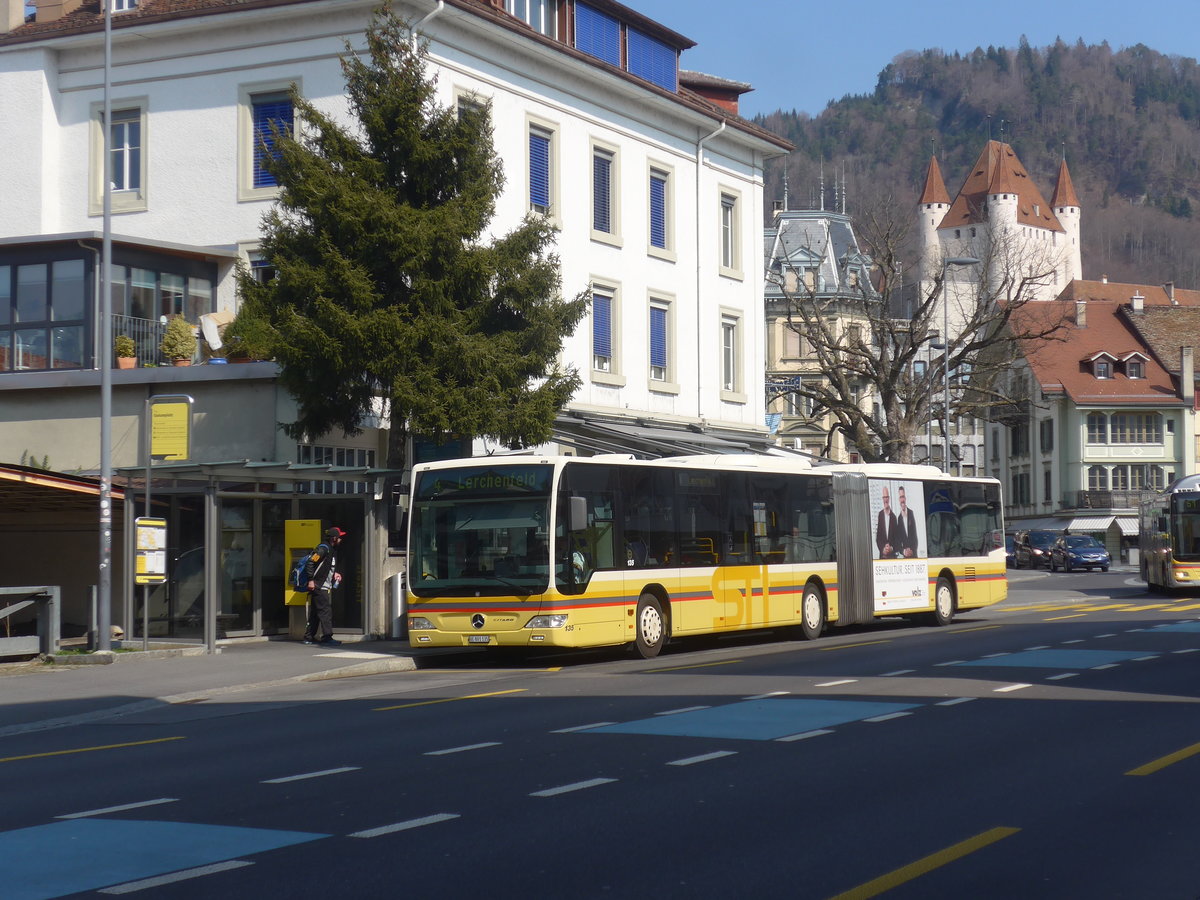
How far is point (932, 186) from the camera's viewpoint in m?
190

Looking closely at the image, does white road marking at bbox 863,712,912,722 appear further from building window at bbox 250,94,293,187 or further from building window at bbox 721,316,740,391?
building window at bbox 721,316,740,391

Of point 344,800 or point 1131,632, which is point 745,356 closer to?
point 1131,632

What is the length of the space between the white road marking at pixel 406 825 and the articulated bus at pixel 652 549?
11.7m

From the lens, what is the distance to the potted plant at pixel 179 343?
28.4m

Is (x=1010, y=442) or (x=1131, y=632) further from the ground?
(x=1010, y=442)

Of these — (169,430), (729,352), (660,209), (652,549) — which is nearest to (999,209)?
(729,352)

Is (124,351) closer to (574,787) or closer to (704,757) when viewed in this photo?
(704,757)

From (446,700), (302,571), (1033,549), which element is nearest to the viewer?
(446,700)

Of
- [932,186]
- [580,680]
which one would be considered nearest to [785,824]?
Result: [580,680]

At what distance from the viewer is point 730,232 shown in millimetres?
42500

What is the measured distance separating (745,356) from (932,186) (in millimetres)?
154589

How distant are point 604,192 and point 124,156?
34.7 ft

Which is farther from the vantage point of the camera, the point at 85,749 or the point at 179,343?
the point at 179,343

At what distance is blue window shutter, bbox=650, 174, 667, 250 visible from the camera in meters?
38.7
